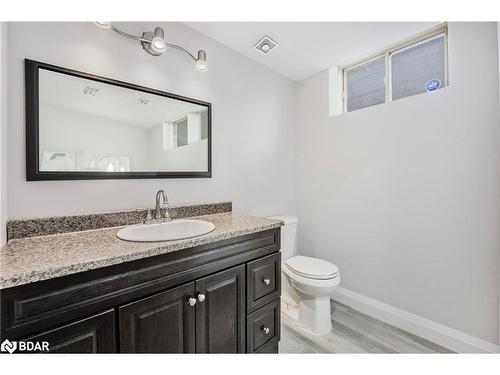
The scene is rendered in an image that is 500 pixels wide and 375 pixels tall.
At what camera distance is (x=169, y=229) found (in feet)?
4.63

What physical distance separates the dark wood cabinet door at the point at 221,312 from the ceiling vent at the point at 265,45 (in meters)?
1.74

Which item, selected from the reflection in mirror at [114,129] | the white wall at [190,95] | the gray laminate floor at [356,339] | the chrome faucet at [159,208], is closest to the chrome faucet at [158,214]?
the chrome faucet at [159,208]

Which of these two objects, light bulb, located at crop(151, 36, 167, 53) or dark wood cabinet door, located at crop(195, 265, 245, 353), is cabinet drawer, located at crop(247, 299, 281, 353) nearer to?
dark wood cabinet door, located at crop(195, 265, 245, 353)

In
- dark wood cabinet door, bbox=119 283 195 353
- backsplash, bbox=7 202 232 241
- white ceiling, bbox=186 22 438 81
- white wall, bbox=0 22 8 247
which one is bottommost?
dark wood cabinet door, bbox=119 283 195 353

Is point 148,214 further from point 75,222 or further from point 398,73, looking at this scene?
point 398,73

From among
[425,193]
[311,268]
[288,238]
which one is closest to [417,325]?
[311,268]

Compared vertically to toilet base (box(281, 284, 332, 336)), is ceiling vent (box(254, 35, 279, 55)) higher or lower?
higher

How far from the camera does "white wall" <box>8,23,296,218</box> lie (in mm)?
1101

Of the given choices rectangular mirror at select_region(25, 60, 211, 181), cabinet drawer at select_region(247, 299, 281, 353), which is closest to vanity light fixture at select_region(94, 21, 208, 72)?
rectangular mirror at select_region(25, 60, 211, 181)

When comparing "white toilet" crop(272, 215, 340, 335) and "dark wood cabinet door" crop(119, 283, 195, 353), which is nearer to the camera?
"dark wood cabinet door" crop(119, 283, 195, 353)

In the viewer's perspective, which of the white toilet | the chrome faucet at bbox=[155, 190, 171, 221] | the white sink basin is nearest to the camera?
the white sink basin

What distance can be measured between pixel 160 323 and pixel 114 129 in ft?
3.65

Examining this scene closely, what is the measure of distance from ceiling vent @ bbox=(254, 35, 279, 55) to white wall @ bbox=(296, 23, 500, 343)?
2.26 feet
